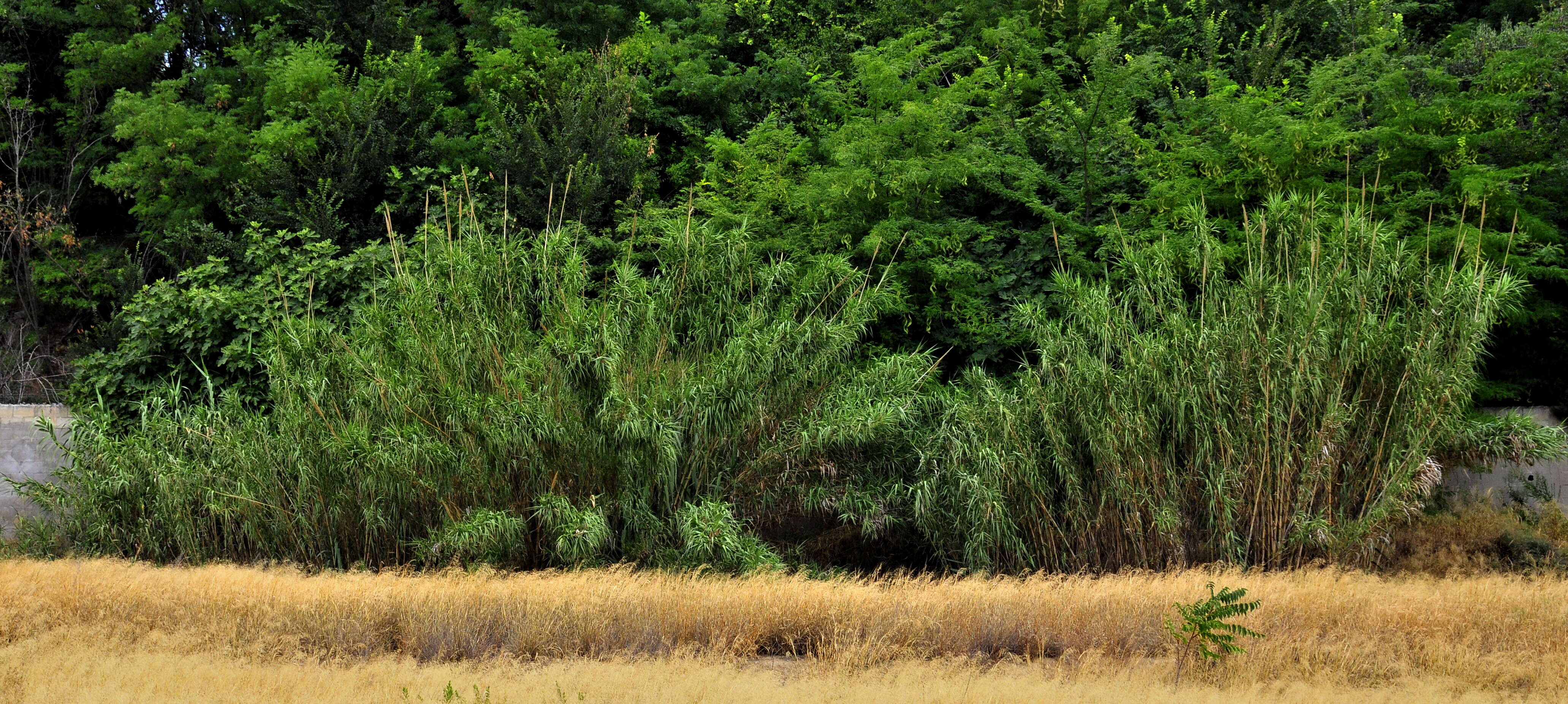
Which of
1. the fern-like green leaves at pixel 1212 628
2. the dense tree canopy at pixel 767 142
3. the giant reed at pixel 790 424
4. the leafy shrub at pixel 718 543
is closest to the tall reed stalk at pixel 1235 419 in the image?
the giant reed at pixel 790 424

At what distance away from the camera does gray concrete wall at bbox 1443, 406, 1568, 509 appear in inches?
589

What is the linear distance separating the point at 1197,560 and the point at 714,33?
14445mm

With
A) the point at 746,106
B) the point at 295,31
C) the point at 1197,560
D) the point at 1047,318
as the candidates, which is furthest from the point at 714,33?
the point at 1197,560

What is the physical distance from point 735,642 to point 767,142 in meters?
9.85

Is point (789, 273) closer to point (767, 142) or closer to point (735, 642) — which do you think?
point (767, 142)

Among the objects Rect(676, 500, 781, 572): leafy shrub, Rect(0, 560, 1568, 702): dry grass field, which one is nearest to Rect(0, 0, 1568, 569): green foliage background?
Rect(676, 500, 781, 572): leafy shrub

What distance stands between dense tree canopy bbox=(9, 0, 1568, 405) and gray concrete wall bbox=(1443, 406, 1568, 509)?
3.23 feet

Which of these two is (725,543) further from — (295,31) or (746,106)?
(295,31)

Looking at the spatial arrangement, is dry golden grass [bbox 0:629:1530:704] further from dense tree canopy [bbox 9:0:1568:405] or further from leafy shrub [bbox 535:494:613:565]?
dense tree canopy [bbox 9:0:1568:405]

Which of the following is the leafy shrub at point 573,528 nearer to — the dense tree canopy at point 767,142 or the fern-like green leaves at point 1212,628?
the dense tree canopy at point 767,142

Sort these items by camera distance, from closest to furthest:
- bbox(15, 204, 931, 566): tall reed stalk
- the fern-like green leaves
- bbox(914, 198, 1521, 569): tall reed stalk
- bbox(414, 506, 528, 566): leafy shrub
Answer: the fern-like green leaves → bbox(414, 506, 528, 566): leafy shrub → bbox(914, 198, 1521, 569): tall reed stalk → bbox(15, 204, 931, 566): tall reed stalk

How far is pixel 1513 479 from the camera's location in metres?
15.1

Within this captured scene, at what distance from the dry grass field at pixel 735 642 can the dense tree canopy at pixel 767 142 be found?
17.1 feet

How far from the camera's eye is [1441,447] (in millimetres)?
12781
